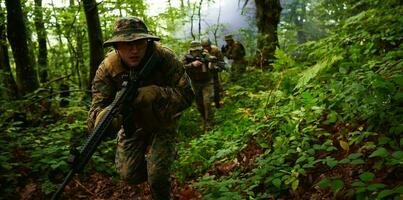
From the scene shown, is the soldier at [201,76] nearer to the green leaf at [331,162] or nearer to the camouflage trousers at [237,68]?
the camouflage trousers at [237,68]

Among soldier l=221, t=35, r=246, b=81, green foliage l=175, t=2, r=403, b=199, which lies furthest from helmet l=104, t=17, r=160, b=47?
soldier l=221, t=35, r=246, b=81

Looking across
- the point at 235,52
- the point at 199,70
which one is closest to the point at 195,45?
the point at 199,70

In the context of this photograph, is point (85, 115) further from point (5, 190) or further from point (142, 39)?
point (142, 39)

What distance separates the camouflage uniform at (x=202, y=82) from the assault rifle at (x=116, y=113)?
591cm

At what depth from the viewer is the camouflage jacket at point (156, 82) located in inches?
160

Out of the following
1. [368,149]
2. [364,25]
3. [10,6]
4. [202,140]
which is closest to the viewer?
[368,149]

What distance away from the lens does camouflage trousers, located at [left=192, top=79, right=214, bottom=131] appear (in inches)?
390

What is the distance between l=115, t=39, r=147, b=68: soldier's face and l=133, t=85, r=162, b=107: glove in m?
0.38

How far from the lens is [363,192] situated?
2.94 meters

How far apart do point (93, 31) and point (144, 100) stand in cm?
542

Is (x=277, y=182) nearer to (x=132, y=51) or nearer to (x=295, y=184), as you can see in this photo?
(x=295, y=184)

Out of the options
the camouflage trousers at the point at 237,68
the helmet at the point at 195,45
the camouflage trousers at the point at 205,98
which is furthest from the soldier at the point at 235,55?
the helmet at the point at 195,45

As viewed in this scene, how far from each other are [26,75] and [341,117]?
7497 millimetres

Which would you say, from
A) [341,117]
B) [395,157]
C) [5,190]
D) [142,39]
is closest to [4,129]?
[5,190]
